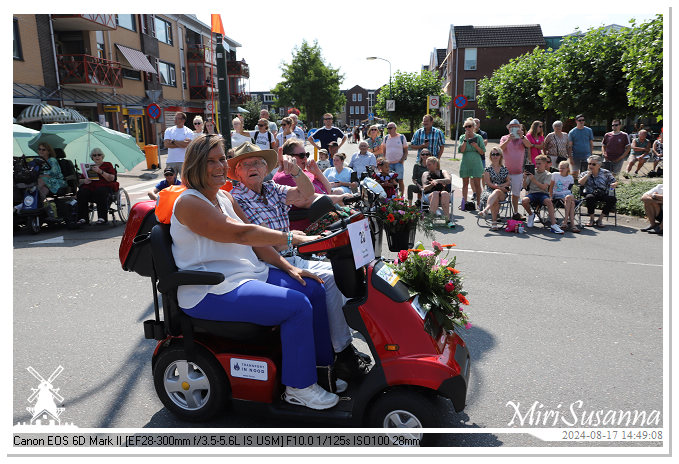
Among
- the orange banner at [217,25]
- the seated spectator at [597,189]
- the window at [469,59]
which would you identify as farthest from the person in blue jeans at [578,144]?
the window at [469,59]

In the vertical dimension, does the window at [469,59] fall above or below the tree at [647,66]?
above

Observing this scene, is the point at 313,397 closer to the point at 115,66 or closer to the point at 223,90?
the point at 223,90

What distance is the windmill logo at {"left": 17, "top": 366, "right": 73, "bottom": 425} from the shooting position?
309 centimetres

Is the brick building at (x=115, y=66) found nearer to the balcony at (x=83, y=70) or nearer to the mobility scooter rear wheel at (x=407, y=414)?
the balcony at (x=83, y=70)

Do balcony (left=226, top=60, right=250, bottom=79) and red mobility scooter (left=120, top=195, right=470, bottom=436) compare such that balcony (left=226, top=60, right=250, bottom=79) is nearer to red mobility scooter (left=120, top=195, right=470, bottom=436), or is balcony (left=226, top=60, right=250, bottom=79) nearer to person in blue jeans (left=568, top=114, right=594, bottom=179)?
person in blue jeans (left=568, top=114, right=594, bottom=179)

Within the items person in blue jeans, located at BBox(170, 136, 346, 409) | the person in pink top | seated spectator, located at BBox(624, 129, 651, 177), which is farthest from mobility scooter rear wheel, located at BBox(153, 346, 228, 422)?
seated spectator, located at BBox(624, 129, 651, 177)

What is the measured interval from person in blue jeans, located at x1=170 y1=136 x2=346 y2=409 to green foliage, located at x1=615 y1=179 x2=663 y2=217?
9.64 meters

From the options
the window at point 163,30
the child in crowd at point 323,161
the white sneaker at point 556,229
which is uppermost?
the window at point 163,30

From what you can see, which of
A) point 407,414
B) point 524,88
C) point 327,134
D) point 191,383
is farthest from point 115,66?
point 407,414

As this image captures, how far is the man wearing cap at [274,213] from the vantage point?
9.90 feet

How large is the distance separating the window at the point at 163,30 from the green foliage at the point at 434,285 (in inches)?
1367

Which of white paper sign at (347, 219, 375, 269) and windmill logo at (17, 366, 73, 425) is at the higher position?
white paper sign at (347, 219, 375, 269)
